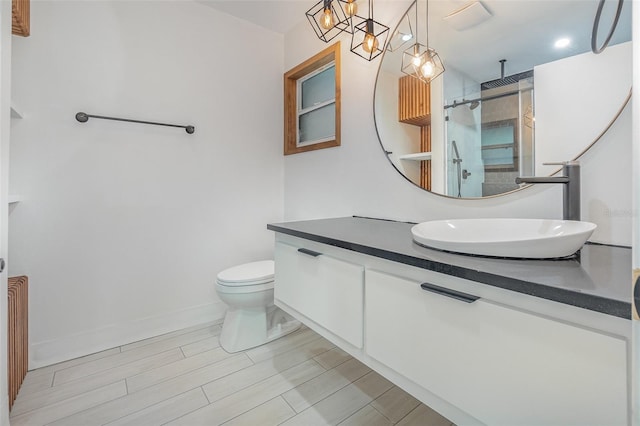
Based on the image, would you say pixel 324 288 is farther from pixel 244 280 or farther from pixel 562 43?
pixel 562 43

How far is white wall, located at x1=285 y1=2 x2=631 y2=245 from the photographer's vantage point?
99cm

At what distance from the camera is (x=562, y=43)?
3.53 ft

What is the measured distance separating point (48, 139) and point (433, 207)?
85.6 inches

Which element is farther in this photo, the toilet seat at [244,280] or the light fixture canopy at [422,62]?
the toilet seat at [244,280]

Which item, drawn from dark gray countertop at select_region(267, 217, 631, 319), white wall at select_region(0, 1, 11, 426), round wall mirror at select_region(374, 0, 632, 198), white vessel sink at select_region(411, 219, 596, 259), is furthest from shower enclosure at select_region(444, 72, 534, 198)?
white wall at select_region(0, 1, 11, 426)

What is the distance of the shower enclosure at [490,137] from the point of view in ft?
3.85

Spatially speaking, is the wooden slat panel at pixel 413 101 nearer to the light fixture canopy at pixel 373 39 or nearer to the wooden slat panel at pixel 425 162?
the wooden slat panel at pixel 425 162

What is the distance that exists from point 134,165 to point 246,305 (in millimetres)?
1185

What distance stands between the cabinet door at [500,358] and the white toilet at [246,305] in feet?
3.34

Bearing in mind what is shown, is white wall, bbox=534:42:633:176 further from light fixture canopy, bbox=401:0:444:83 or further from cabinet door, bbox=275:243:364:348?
cabinet door, bbox=275:243:364:348

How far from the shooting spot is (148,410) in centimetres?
133

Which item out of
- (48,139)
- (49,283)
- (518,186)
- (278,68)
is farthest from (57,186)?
(518,186)

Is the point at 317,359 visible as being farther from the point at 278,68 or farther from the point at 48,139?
the point at 278,68

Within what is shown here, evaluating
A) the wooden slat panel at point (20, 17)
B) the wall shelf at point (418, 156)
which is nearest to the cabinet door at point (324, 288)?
the wall shelf at point (418, 156)
